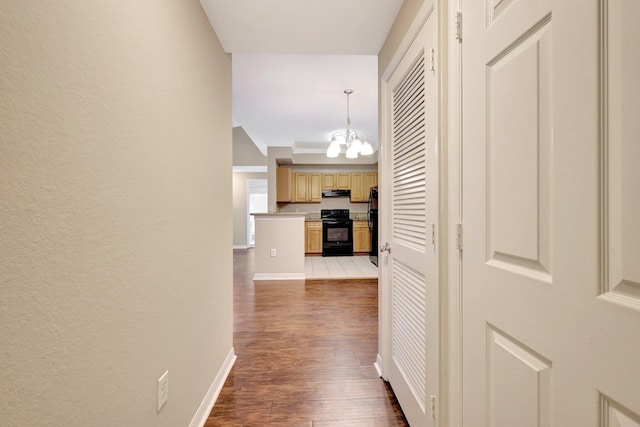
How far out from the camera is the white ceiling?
62.9 inches

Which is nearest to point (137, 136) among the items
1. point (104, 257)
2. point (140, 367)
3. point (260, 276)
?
point (104, 257)

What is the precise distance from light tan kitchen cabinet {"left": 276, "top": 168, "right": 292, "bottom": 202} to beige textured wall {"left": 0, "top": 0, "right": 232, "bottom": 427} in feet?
18.4

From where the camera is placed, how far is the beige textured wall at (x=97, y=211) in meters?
0.56

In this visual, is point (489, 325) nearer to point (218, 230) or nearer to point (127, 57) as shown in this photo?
point (127, 57)

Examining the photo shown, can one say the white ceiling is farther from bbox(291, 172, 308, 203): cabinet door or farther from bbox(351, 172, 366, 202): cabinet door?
bbox(351, 172, 366, 202): cabinet door

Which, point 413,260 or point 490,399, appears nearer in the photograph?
point 490,399

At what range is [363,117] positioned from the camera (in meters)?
4.96

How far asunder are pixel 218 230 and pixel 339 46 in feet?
4.79

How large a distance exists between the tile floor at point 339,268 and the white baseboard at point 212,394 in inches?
110

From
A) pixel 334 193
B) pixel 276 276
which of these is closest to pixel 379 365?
pixel 276 276

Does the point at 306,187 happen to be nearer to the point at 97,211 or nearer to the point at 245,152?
the point at 245,152

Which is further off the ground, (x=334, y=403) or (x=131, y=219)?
(x=131, y=219)

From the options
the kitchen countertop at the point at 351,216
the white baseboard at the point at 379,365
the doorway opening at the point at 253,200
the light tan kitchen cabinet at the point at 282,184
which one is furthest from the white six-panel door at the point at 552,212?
the doorway opening at the point at 253,200

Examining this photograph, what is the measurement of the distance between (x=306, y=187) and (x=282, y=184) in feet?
2.21
